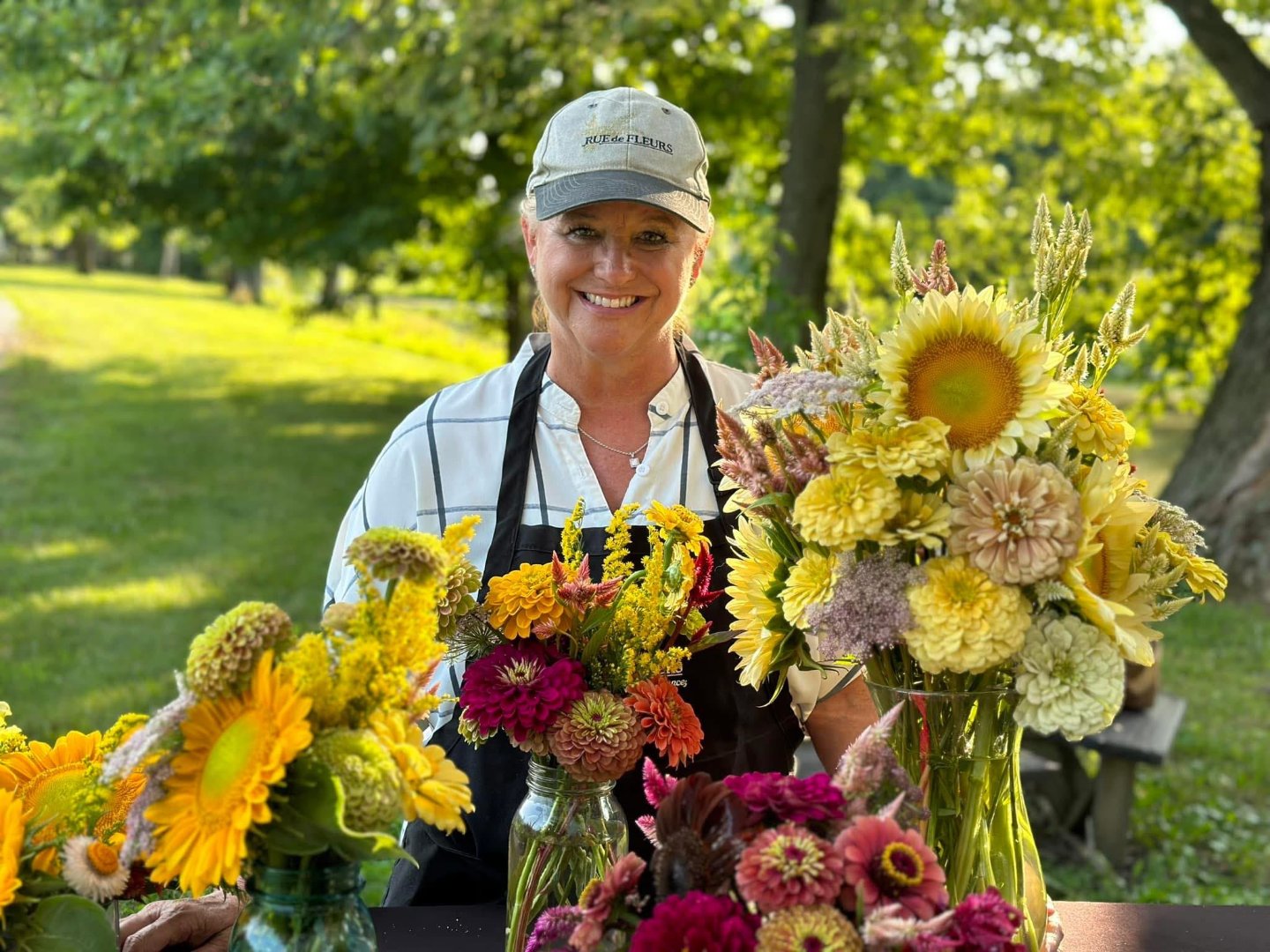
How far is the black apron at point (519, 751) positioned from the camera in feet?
6.82

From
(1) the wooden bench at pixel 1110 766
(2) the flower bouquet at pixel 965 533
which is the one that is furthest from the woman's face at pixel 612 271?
(1) the wooden bench at pixel 1110 766

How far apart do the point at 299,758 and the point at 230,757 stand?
0.06m

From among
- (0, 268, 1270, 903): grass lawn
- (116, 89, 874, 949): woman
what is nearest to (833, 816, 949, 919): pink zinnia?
(116, 89, 874, 949): woman

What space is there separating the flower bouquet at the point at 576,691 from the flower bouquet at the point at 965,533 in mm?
114

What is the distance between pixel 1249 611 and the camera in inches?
334

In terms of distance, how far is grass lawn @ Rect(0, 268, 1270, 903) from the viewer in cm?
561

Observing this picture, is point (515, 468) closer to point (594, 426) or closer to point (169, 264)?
point (594, 426)

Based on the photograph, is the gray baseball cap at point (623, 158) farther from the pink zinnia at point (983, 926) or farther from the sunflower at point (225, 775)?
the pink zinnia at point (983, 926)

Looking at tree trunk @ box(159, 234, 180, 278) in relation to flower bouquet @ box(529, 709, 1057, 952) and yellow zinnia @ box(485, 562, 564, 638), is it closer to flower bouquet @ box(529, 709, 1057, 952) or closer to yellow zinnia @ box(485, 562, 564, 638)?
yellow zinnia @ box(485, 562, 564, 638)

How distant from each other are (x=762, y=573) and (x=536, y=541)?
0.71m

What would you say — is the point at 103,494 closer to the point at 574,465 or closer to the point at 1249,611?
the point at 1249,611

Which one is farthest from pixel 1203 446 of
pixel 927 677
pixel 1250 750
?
pixel 927 677

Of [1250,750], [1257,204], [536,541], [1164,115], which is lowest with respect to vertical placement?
[1250,750]

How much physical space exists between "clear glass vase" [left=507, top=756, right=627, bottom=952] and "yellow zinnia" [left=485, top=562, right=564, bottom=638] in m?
0.16
